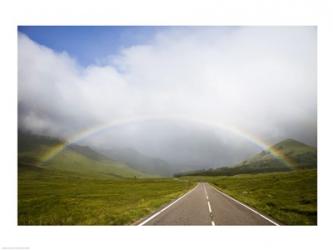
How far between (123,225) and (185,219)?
136 inches

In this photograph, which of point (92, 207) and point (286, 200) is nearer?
point (92, 207)

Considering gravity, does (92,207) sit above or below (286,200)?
below
